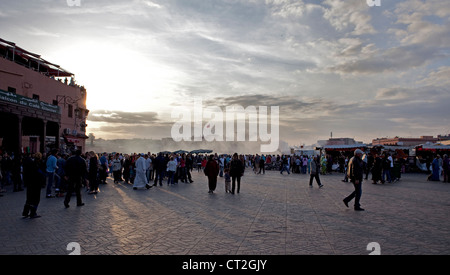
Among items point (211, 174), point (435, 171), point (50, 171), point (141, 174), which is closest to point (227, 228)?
point (211, 174)

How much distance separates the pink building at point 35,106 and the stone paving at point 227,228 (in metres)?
13.0

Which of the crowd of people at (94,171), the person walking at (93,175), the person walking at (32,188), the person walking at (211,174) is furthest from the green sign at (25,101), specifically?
the person walking at (211,174)

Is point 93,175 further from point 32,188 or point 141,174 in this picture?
point 32,188

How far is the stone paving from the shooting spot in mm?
5176

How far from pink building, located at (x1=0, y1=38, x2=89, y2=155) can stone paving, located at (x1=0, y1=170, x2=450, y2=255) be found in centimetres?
1300

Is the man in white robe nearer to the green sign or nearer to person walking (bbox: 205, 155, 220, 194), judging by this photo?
person walking (bbox: 205, 155, 220, 194)

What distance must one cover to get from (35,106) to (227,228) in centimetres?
2149

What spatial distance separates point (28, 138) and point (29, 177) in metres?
25.9

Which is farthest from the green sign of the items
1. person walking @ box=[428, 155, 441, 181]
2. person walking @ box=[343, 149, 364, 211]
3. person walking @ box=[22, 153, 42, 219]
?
person walking @ box=[428, 155, 441, 181]

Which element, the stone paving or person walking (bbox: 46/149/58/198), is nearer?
the stone paving

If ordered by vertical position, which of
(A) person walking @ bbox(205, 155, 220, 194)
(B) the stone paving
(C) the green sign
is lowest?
(B) the stone paving
